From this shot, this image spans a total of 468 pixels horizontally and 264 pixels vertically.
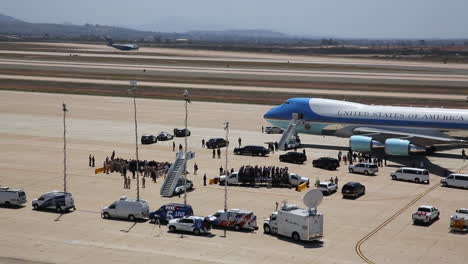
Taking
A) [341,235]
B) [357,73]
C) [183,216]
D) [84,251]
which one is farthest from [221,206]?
[357,73]

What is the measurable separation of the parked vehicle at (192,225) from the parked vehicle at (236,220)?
4.08 feet

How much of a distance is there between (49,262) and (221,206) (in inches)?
650

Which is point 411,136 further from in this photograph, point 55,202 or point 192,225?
point 55,202

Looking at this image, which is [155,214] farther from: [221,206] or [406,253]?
[406,253]

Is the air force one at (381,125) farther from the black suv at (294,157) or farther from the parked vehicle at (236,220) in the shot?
the parked vehicle at (236,220)

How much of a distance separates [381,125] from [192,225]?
3765cm

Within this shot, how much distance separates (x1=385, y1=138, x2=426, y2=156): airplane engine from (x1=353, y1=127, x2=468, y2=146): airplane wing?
1595mm

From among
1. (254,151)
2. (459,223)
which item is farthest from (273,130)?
(459,223)

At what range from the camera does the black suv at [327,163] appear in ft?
Result: 218

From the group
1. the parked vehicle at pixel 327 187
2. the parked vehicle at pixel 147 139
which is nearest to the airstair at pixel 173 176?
the parked vehicle at pixel 327 187

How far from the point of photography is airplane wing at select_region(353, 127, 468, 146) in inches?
2840

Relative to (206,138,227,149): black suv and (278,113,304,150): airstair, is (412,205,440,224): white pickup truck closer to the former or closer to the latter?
(278,113,304,150): airstair

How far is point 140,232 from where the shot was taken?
145 feet

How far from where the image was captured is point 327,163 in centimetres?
6662
